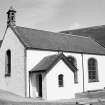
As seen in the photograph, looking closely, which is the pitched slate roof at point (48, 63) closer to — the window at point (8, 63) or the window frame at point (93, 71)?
the window at point (8, 63)

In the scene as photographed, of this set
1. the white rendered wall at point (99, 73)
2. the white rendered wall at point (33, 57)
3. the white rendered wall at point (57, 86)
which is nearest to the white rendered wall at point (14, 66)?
the white rendered wall at point (33, 57)

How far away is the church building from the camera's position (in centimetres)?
2956

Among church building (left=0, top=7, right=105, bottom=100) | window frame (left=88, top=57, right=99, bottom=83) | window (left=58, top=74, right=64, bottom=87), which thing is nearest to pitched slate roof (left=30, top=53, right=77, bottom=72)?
church building (left=0, top=7, right=105, bottom=100)

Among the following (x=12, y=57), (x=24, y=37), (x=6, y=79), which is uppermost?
(x=24, y=37)

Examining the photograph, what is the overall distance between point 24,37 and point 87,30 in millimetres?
22976

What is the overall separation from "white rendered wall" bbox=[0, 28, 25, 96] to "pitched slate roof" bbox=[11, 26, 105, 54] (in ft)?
3.69

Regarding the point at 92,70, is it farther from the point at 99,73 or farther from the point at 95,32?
the point at 95,32

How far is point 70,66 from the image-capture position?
102 feet

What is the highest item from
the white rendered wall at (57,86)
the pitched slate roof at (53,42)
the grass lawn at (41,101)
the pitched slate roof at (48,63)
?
the pitched slate roof at (53,42)

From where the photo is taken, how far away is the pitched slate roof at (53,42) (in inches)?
1258

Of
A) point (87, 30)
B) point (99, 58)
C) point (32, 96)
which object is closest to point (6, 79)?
point (32, 96)

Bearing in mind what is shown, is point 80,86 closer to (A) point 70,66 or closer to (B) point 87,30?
(A) point 70,66

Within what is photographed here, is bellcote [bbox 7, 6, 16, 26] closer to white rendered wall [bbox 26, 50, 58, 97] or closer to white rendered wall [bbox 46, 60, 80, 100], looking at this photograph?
white rendered wall [bbox 26, 50, 58, 97]

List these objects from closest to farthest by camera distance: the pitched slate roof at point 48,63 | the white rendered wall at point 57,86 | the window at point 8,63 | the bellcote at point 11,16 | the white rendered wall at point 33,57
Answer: the white rendered wall at point 57,86, the pitched slate roof at point 48,63, the white rendered wall at point 33,57, the window at point 8,63, the bellcote at point 11,16
